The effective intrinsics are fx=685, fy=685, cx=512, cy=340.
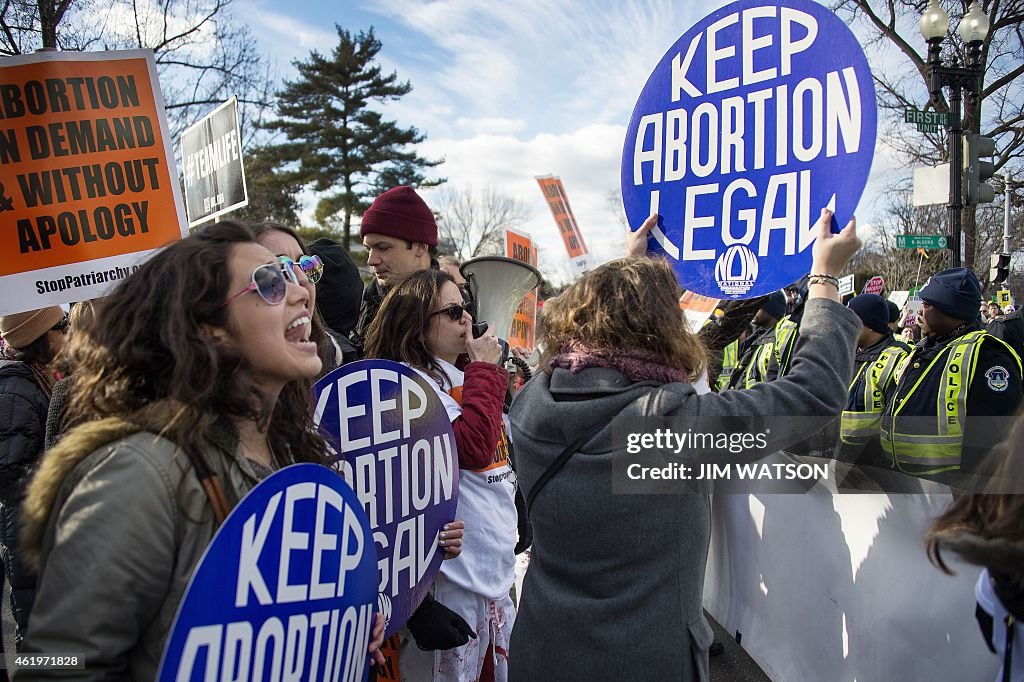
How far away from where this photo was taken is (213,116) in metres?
3.67

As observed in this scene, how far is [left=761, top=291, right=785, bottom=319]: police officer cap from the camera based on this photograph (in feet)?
20.0

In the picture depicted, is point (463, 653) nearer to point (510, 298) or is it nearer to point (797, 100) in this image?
point (510, 298)

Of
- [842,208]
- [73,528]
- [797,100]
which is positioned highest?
[797,100]

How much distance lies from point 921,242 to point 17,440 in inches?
403

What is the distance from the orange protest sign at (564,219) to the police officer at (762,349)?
94.1 inches

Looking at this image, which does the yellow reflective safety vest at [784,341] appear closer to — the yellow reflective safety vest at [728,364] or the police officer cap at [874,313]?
the police officer cap at [874,313]

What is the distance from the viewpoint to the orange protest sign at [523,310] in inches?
224

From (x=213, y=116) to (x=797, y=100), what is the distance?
10.0ft

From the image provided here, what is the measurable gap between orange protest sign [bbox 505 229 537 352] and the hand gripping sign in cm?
313

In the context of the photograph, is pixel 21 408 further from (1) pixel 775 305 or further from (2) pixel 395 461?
(1) pixel 775 305

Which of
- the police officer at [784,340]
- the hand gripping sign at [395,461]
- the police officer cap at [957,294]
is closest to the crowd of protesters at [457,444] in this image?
the hand gripping sign at [395,461]

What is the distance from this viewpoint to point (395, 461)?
6.84 feet

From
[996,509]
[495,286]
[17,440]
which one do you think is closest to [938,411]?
[495,286]

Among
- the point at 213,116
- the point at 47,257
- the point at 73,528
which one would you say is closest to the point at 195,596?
the point at 73,528
